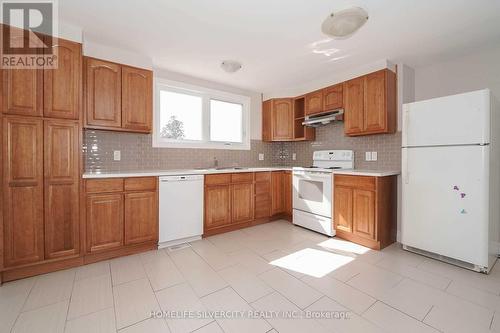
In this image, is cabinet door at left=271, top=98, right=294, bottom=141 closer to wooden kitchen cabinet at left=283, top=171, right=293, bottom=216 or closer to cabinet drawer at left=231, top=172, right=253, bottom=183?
wooden kitchen cabinet at left=283, top=171, right=293, bottom=216

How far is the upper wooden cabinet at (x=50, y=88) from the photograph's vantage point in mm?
1986

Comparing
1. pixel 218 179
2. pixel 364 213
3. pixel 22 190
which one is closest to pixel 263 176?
pixel 218 179

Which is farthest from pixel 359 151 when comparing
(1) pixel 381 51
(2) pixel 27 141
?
(2) pixel 27 141

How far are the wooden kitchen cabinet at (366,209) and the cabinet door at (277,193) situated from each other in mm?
1067

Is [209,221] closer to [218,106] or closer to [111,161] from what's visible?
[111,161]

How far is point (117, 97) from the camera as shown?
8.79 feet

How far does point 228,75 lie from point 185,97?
2.59 feet

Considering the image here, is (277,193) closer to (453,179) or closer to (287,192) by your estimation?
(287,192)

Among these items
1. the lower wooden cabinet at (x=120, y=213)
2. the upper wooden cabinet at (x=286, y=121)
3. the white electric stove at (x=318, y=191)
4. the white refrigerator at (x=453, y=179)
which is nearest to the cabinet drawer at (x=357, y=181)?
the white electric stove at (x=318, y=191)

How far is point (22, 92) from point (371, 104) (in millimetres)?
3854

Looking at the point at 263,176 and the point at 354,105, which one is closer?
the point at 354,105

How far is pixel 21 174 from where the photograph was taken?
2031 millimetres

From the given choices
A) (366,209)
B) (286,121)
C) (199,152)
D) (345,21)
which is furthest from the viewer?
(286,121)

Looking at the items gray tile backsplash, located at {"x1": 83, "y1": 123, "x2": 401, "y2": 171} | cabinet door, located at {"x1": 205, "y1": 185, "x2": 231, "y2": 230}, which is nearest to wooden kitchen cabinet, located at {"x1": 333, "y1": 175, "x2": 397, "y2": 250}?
gray tile backsplash, located at {"x1": 83, "y1": 123, "x2": 401, "y2": 171}
